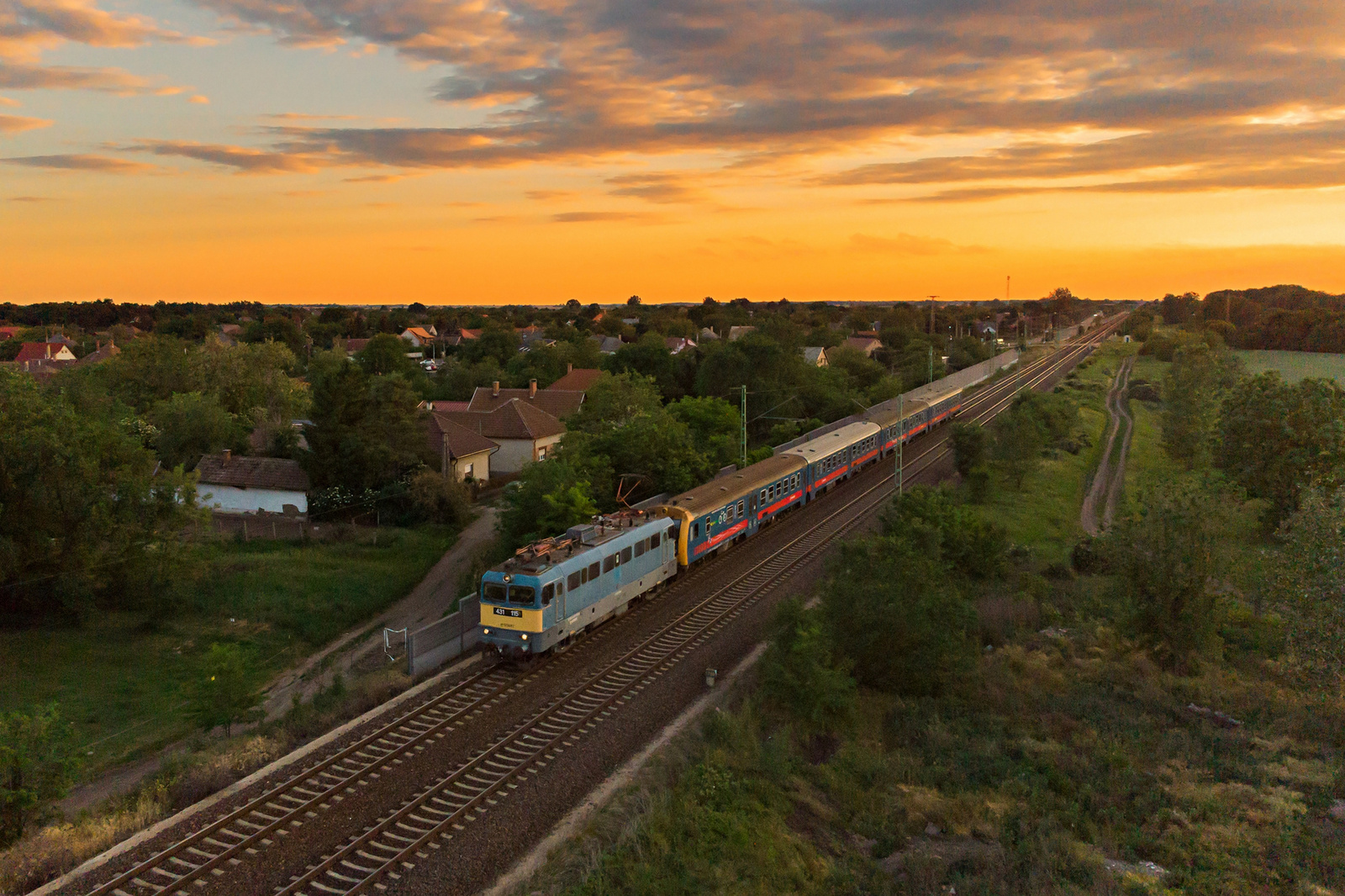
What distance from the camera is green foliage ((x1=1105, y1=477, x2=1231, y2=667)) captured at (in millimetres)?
26344

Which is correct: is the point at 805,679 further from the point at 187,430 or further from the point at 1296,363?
the point at 1296,363

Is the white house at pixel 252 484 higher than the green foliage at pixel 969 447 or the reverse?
the reverse

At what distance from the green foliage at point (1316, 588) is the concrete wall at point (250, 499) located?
44702 mm

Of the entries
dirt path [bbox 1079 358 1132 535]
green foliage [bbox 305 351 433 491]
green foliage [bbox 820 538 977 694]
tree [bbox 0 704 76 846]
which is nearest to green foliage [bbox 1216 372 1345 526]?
dirt path [bbox 1079 358 1132 535]

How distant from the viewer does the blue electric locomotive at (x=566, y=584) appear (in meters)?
22.4

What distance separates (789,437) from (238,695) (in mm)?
45055

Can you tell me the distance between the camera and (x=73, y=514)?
35.5 meters

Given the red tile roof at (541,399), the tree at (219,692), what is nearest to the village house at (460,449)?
the red tile roof at (541,399)

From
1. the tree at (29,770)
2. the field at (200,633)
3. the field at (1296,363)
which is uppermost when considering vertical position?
the field at (1296,363)

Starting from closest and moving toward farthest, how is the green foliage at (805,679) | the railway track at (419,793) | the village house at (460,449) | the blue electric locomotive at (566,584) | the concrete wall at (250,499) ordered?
the railway track at (419,793) → the green foliage at (805,679) → the blue electric locomotive at (566,584) → the concrete wall at (250,499) → the village house at (460,449)

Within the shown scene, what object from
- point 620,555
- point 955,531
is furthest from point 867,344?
point 620,555

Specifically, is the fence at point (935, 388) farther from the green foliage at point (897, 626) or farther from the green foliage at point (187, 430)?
the green foliage at point (187, 430)

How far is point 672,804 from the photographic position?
16.1 meters

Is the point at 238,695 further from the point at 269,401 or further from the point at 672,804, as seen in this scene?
the point at 269,401
